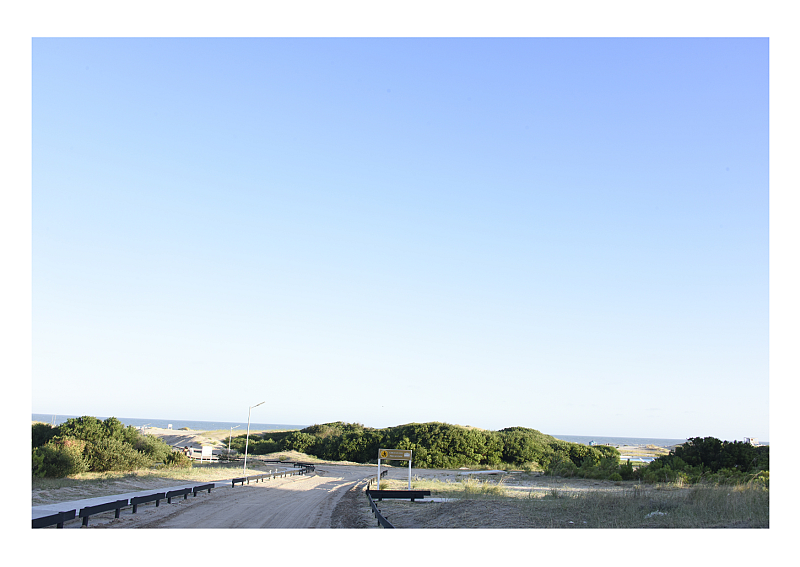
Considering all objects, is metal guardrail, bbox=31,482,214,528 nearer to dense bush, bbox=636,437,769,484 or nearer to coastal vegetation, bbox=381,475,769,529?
coastal vegetation, bbox=381,475,769,529

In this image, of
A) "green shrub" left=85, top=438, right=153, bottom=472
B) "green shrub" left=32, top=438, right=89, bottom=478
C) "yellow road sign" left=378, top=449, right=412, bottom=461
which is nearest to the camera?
"yellow road sign" left=378, top=449, right=412, bottom=461

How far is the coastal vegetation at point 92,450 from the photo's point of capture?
2784 cm

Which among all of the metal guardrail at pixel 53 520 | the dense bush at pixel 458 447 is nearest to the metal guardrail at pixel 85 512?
the metal guardrail at pixel 53 520

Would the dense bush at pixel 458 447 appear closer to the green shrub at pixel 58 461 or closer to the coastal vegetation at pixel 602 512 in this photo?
the green shrub at pixel 58 461

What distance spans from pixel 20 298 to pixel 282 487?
22.2m

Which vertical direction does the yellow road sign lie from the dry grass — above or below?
below

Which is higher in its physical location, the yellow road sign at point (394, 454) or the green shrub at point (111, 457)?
the yellow road sign at point (394, 454)

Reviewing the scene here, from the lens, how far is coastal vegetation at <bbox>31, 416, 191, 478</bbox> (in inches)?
1096

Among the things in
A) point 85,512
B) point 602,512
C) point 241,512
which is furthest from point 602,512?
point 85,512

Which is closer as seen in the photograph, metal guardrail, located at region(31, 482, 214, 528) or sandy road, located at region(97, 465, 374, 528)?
metal guardrail, located at region(31, 482, 214, 528)

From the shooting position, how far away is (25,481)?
11.1 metres

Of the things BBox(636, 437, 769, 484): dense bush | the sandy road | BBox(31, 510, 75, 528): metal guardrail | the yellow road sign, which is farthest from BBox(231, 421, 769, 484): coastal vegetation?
BBox(31, 510, 75, 528): metal guardrail

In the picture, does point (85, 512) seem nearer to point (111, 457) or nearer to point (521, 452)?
point (111, 457)
